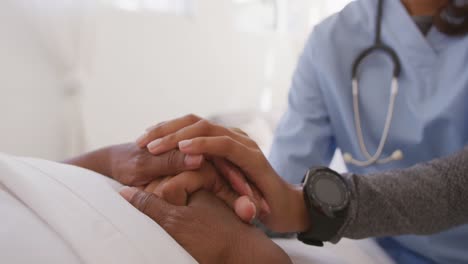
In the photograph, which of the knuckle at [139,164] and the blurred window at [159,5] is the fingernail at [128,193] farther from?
the blurred window at [159,5]

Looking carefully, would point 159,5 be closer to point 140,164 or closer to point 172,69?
point 172,69

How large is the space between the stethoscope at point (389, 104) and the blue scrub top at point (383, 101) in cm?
1

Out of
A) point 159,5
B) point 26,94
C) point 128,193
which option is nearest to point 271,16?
point 159,5

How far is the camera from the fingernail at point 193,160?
616 millimetres

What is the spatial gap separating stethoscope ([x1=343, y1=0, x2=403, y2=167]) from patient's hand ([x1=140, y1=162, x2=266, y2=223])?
339mm

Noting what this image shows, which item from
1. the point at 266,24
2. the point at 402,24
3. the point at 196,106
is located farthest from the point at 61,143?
the point at 402,24

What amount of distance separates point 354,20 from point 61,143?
1280 mm

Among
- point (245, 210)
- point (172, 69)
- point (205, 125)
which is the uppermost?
point (205, 125)

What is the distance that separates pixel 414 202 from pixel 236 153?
305 millimetres

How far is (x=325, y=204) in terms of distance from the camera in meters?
0.66

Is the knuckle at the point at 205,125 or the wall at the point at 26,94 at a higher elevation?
the knuckle at the point at 205,125

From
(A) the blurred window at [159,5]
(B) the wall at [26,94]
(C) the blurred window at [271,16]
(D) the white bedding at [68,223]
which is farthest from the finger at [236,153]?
(C) the blurred window at [271,16]

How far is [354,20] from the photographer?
941mm

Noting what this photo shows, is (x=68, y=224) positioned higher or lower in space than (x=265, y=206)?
higher
